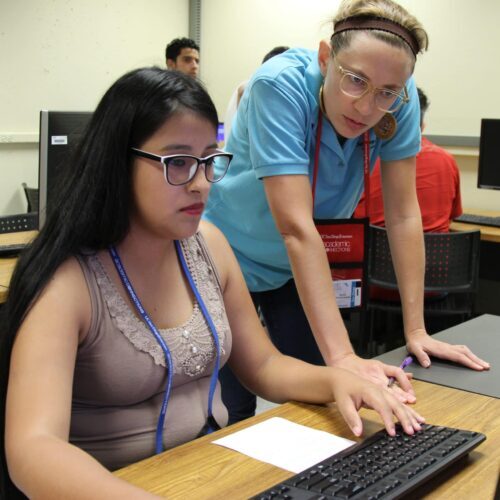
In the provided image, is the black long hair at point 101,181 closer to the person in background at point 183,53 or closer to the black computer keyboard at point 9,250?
the black computer keyboard at point 9,250

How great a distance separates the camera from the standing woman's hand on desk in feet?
4.74

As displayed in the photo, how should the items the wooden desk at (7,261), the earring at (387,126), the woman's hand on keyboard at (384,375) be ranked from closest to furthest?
the woman's hand on keyboard at (384,375) → the earring at (387,126) → the wooden desk at (7,261)

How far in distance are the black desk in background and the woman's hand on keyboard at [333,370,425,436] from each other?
0.77 ft

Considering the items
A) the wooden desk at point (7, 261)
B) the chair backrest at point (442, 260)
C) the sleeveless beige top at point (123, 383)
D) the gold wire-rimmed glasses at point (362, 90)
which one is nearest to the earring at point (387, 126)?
the gold wire-rimmed glasses at point (362, 90)

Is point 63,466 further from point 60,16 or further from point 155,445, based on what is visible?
point 60,16

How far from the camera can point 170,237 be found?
3.86ft

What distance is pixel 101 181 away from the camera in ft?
3.59

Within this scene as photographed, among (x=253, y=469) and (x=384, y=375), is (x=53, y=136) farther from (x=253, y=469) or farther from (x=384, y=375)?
(x=253, y=469)

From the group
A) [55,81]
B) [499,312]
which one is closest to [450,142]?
[499,312]


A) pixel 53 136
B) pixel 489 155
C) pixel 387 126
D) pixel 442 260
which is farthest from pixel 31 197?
pixel 387 126

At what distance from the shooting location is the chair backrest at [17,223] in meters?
3.10

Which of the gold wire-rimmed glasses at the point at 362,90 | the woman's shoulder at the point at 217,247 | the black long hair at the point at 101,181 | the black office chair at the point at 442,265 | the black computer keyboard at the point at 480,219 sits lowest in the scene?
the black office chair at the point at 442,265

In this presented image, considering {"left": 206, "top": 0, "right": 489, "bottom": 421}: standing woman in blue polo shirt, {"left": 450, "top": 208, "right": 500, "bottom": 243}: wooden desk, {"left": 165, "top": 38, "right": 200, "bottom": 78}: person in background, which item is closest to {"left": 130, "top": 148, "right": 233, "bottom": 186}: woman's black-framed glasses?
{"left": 206, "top": 0, "right": 489, "bottom": 421}: standing woman in blue polo shirt

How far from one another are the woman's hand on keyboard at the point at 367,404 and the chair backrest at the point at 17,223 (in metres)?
2.24
